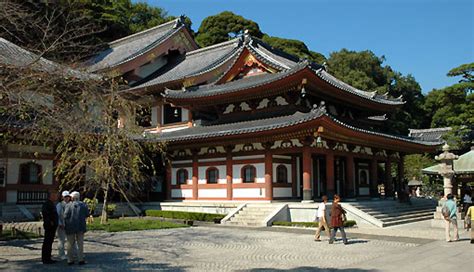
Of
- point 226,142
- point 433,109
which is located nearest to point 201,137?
point 226,142

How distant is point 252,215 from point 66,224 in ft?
42.2

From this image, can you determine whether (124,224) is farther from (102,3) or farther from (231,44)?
(102,3)

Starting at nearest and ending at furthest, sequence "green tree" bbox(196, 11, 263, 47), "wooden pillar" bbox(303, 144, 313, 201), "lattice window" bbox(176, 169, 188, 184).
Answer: "wooden pillar" bbox(303, 144, 313, 201)
"lattice window" bbox(176, 169, 188, 184)
"green tree" bbox(196, 11, 263, 47)

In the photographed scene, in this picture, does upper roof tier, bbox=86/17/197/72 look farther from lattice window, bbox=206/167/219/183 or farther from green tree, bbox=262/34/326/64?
green tree, bbox=262/34/326/64

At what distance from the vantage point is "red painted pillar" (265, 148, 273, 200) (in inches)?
965

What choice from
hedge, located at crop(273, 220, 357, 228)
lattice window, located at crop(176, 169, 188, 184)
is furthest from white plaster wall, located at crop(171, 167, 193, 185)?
hedge, located at crop(273, 220, 357, 228)

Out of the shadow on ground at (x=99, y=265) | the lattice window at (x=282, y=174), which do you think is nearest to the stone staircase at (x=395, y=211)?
the lattice window at (x=282, y=174)

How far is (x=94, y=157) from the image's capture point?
19406mm

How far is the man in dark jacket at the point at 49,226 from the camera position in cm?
1199

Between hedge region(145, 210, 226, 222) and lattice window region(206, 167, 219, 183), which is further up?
lattice window region(206, 167, 219, 183)

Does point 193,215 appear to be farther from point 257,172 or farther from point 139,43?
point 139,43

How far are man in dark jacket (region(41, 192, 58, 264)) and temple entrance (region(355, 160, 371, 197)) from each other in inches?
880

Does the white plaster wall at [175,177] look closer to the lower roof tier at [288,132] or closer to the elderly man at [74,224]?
the lower roof tier at [288,132]

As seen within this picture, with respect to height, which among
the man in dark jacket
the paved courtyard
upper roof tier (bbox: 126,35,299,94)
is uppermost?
upper roof tier (bbox: 126,35,299,94)
